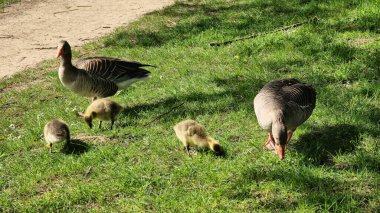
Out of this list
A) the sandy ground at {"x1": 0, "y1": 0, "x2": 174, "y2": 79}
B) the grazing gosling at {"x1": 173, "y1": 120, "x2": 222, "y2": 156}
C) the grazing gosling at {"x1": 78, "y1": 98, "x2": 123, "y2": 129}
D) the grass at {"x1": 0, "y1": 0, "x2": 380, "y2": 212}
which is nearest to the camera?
the grass at {"x1": 0, "y1": 0, "x2": 380, "y2": 212}

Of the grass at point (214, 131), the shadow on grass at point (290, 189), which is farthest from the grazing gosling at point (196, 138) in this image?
the shadow on grass at point (290, 189)

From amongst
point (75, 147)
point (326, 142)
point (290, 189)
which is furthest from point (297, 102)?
point (75, 147)

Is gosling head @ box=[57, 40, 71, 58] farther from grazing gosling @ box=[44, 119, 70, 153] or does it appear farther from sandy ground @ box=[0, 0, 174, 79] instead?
sandy ground @ box=[0, 0, 174, 79]

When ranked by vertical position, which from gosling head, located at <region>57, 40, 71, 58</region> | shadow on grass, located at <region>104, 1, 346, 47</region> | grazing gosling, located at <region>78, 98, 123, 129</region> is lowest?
shadow on grass, located at <region>104, 1, 346, 47</region>

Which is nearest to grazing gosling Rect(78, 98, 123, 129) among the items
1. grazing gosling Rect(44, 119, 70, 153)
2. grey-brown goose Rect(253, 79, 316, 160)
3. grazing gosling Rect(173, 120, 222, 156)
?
grazing gosling Rect(44, 119, 70, 153)

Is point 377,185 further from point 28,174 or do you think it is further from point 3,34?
point 3,34

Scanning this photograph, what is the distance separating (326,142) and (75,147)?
2.85m

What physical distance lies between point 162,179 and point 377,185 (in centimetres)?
202

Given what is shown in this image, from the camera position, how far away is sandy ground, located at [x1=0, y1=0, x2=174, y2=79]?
10.6m

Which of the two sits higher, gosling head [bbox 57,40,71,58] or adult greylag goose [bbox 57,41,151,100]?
gosling head [bbox 57,40,71,58]

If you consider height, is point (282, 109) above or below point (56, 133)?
above

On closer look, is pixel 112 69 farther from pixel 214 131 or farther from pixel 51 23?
pixel 51 23

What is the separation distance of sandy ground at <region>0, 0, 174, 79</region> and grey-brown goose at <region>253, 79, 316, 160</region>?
5880 mm

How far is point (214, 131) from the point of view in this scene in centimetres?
616
